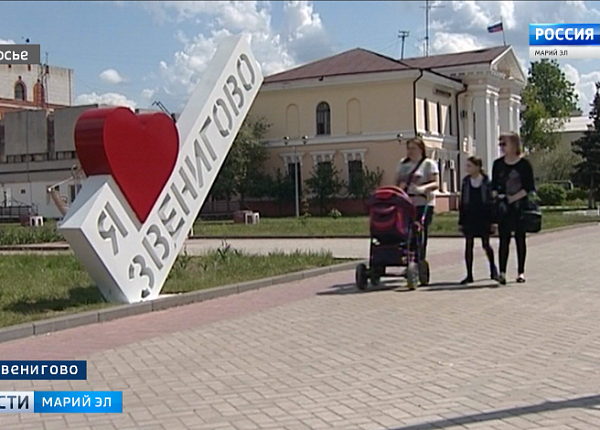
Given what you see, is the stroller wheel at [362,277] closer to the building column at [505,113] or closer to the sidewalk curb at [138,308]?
the sidewalk curb at [138,308]

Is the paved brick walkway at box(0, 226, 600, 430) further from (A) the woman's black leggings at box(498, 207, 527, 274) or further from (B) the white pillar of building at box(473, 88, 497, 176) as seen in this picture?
(B) the white pillar of building at box(473, 88, 497, 176)

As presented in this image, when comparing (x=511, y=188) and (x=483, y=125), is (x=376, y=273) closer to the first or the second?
(x=511, y=188)

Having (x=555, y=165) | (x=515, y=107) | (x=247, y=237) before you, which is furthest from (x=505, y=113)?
(x=247, y=237)

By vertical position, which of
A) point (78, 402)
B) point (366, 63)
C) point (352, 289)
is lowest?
point (78, 402)

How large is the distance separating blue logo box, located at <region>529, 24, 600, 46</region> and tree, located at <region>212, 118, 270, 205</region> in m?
39.1

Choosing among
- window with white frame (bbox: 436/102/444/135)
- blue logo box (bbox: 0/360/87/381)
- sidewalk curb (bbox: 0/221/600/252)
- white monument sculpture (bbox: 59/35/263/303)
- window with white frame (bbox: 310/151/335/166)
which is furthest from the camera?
window with white frame (bbox: 436/102/444/135)

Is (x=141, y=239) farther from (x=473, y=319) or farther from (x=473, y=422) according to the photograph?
(x=473, y=422)

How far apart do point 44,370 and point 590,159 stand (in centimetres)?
5126

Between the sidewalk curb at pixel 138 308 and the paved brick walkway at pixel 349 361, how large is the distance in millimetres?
201

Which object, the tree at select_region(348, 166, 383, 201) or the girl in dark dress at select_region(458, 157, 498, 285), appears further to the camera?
the tree at select_region(348, 166, 383, 201)

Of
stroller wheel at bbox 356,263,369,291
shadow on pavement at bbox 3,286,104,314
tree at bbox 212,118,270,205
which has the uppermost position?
tree at bbox 212,118,270,205

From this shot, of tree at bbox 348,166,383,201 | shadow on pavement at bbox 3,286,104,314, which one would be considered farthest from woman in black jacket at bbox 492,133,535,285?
tree at bbox 348,166,383,201

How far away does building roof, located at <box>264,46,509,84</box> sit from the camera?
171 ft

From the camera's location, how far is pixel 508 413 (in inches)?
235
